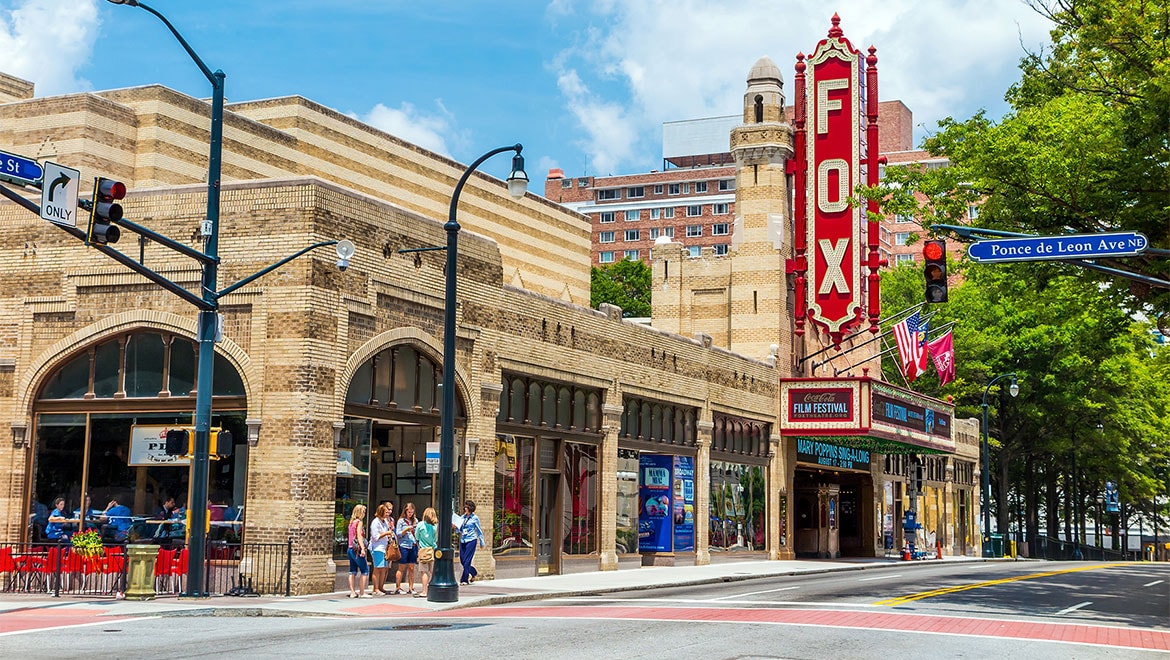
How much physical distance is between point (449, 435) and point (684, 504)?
17334 millimetres

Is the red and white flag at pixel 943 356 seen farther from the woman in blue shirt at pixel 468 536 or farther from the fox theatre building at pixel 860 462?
the woman in blue shirt at pixel 468 536

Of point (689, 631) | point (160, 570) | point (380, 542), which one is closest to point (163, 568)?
point (160, 570)

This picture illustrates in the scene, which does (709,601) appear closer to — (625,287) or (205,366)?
(205,366)

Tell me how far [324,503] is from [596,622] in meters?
8.00

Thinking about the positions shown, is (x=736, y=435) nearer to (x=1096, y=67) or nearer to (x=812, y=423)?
(x=812, y=423)

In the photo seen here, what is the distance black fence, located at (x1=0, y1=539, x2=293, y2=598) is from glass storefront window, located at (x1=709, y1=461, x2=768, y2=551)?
20843mm

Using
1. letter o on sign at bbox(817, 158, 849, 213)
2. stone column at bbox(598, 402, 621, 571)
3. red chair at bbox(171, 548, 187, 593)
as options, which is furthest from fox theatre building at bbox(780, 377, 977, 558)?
red chair at bbox(171, 548, 187, 593)

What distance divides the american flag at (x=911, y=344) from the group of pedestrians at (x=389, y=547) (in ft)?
82.7

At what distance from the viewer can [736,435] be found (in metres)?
44.5

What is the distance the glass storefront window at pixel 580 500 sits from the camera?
33.9 meters

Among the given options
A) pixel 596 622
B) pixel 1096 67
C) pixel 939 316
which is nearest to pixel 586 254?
pixel 939 316

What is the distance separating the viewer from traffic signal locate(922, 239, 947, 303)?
70.9ft

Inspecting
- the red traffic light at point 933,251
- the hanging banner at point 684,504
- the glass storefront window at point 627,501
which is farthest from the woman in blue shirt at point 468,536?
the hanging banner at point 684,504

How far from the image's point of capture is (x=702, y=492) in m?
A: 41.2
